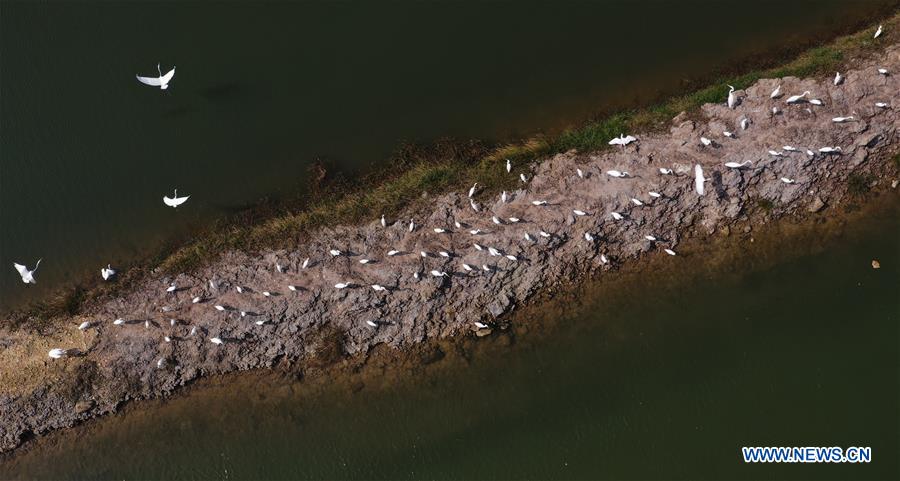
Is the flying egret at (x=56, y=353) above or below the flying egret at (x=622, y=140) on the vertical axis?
below

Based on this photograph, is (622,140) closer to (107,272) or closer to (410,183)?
(410,183)

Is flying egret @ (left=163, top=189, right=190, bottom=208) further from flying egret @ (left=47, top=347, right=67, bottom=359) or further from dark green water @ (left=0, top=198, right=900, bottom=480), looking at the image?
dark green water @ (left=0, top=198, right=900, bottom=480)

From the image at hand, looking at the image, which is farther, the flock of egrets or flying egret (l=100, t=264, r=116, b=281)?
flying egret (l=100, t=264, r=116, b=281)

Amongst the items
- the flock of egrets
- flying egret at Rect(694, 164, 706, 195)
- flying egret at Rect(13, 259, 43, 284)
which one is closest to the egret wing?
the flock of egrets

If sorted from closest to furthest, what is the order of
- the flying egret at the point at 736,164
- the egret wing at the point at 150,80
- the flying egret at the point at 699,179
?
1. the flying egret at the point at 699,179
2. the flying egret at the point at 736,164
3. the egret wing at the point at 150,80

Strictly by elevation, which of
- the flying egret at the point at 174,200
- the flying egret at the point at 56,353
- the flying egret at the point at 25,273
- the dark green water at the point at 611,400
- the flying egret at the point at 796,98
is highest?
the flying egret at the point at 174,200

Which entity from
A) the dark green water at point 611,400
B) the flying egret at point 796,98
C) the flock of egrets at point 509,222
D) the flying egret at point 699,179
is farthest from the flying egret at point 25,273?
the flying egret at point 796,98

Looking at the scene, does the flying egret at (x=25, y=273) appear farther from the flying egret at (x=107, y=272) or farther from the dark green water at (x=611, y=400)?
the dark green water at (x=611, y=400)
